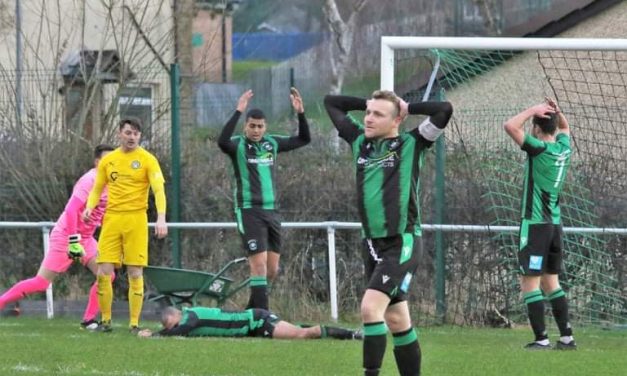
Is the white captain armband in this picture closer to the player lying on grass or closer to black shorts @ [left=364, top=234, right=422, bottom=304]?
black shorts @ [left=364, top=234, right=422, bottom=304]

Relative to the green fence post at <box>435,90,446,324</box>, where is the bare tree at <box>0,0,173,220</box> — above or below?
above

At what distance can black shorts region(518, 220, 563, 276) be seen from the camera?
1103 cm

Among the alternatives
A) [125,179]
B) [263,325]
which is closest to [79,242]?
[125,179]

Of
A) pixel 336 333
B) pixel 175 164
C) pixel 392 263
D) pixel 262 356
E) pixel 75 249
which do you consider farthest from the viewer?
pixel 175 164

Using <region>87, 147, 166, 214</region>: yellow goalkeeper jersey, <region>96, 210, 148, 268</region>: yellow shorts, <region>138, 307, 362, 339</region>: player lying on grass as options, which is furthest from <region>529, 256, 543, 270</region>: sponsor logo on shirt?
<region>96, 210, 148, 268</region>: yellow shorts

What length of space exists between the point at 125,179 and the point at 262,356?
2771 mm

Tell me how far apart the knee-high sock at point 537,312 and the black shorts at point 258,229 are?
2688mm

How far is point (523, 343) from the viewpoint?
1181 cm

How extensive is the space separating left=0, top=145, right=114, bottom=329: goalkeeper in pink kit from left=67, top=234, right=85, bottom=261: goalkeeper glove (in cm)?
14

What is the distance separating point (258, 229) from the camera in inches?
493

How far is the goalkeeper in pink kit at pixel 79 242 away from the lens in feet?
42.2

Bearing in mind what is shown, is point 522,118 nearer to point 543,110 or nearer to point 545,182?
point 543,110

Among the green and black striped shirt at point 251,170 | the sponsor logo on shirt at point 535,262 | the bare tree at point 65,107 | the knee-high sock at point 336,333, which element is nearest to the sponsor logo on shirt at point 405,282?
the sponsor logo on shirt at point 535,262

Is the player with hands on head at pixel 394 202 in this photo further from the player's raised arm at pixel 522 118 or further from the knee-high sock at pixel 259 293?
the knee-high sock at pixel 259 293
